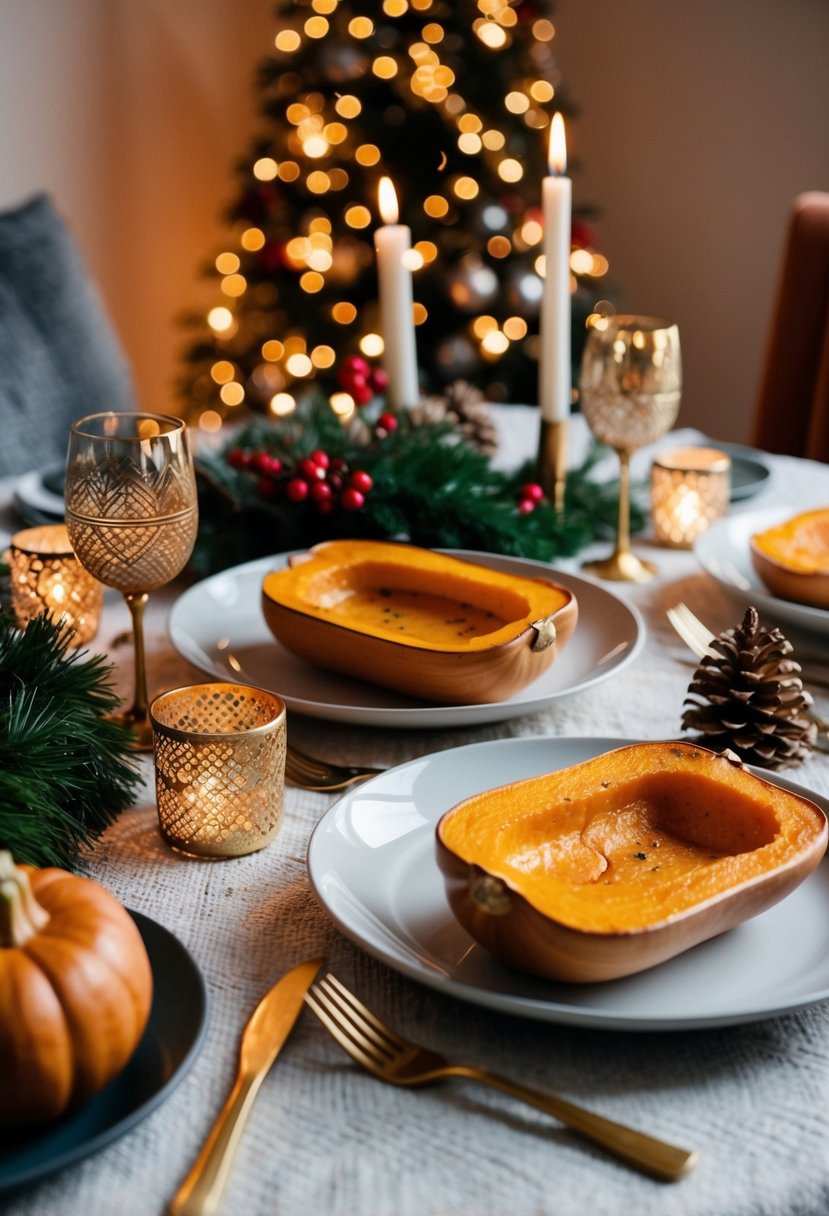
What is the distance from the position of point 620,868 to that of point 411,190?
8.82ft

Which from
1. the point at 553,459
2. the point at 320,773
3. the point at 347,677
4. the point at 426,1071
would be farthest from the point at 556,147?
the point at 426,1071

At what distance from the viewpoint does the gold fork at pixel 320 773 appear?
82 cm

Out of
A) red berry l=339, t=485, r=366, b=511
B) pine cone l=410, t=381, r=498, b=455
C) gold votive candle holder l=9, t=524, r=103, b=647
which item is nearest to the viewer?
gold votive candle holder l=9, t=524, r=103, b=647

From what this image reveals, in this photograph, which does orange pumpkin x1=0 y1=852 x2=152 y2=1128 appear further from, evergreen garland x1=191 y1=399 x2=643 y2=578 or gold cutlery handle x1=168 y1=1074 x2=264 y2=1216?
evergreen garland x1=191 y1=399 x2=643 y2=578

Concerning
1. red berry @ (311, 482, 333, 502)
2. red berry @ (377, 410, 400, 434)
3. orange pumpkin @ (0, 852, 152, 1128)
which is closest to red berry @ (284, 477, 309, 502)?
red berry @ (311, 482, 333, 502)

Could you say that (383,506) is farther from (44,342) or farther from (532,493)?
(44,342)

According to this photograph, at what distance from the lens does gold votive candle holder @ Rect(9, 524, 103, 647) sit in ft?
3.35

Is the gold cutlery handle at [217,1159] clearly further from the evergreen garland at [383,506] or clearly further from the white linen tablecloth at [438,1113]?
the evergreen garland at [383,506]

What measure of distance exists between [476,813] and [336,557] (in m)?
0.44

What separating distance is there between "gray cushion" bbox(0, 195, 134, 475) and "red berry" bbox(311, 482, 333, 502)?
1.30 meters

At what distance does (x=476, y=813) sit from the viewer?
24.7 inches

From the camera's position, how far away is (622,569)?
4.13 feet

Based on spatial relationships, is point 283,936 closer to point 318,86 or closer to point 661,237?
point 318,86

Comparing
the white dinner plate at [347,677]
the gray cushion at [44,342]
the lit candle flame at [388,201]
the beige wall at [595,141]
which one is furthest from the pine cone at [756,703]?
the beige wall at [595,141]
